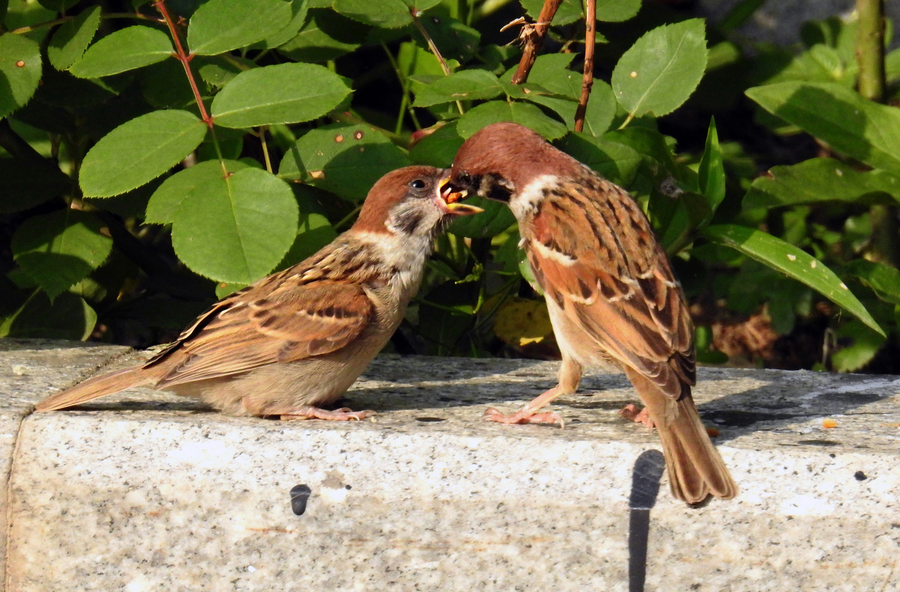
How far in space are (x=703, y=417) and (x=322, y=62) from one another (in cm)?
158

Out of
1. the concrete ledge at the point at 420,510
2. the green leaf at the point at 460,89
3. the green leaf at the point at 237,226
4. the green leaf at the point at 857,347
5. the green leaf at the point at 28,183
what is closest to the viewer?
the concrete ledge at the point at 420,510

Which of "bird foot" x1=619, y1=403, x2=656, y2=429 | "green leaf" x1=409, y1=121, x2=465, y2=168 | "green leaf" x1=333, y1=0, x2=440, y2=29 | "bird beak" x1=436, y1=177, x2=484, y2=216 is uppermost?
"green leaf" x1=333, y1=0, x2=440, y2=29

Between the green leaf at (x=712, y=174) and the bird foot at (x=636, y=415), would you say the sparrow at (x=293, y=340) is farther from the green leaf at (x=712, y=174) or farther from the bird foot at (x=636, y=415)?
the green leaf at (x=712, y=174)

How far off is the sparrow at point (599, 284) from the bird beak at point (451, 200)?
0.02m

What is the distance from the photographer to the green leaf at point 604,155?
8.84ft

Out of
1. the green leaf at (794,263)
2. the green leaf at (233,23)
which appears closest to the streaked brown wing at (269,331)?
the green leaf at (233,23)

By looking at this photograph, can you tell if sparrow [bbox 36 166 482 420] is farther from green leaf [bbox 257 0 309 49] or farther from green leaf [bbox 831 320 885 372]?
green leaf [bbox 831 320 885 372]

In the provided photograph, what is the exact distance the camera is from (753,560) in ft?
6.77

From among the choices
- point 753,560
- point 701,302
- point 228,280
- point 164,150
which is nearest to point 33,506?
point 228,280

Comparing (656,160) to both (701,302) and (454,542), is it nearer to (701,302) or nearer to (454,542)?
(454,542)

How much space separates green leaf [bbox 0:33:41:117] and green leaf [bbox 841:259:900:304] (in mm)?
2275

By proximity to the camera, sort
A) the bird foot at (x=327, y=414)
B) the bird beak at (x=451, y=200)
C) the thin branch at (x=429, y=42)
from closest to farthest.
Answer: the bird foot at (x=327, y=414) → the bird beak at (x=451, y=200) → the thin branch at (x=429, y=42)

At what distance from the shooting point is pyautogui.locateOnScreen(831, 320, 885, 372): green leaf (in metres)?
3.42

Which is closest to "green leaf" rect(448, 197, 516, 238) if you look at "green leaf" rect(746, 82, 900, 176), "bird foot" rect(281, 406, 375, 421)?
"bird foot" rect(281, 406, 375, 421)
